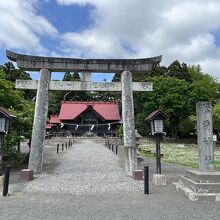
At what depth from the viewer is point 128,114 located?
1395 cm

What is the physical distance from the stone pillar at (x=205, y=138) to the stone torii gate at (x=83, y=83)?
403 cm

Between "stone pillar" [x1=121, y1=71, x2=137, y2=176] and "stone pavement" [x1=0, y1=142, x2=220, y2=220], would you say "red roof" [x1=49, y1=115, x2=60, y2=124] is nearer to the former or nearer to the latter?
"stone pillar" [x1=121, y1=71, x2=137, y2=176]

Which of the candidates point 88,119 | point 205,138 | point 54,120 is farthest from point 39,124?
point 54,120

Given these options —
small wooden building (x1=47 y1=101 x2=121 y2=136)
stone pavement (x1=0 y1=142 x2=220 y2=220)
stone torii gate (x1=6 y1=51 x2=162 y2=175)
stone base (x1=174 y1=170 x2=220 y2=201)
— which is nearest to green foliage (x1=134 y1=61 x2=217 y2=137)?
small wooden building (x1=47 y1=101 x2=121 y2=136)

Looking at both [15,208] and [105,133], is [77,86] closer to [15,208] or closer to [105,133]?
[15,208]

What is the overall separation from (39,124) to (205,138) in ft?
24.1

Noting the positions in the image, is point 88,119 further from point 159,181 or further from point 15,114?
point 159,181

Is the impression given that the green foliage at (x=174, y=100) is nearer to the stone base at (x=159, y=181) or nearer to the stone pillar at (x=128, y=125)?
the stone pillar at (x=128, y=125)

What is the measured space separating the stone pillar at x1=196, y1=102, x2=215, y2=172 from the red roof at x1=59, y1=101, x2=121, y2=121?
45.6 metres

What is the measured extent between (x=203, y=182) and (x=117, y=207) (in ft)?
9.93

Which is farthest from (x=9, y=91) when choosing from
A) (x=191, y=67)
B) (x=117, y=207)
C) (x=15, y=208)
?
(x=191, y=67)

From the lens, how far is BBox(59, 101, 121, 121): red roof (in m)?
56.2

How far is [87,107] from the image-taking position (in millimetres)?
57375

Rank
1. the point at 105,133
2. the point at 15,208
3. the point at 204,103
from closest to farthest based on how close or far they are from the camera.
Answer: the point at 15,208 → the point at 204,103 → the point at 105,133
